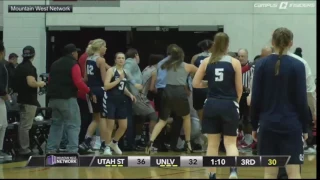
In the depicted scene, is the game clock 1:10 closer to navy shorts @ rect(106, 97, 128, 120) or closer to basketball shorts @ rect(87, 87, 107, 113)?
navy shorts @ rect(106, 97, 128, 120)

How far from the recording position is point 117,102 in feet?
32.4

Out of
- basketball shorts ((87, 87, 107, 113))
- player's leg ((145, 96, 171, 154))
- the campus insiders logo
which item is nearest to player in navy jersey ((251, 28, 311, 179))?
the campus insiders logo

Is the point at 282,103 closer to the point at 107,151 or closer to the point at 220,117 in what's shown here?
the point at 220,117

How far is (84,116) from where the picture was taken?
10844 millimetres

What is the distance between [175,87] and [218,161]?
3.83m

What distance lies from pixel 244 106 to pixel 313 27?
196 inches

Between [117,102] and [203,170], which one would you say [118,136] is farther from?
[203,170]

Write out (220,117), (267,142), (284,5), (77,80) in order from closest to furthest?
(267,142)
(220,117)
(77,80)
(284,5)

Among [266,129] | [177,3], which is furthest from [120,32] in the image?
[266,129]

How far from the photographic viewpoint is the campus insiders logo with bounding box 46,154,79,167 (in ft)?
20.2

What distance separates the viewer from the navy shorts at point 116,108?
9.83 metres

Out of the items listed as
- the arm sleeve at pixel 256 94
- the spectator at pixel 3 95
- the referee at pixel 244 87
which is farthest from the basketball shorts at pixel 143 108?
the arm sleeve at pixel 256 94

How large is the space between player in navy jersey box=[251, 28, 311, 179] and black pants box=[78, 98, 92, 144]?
5.53 m

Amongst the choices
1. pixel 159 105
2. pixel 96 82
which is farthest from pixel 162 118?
pixel 96 82
